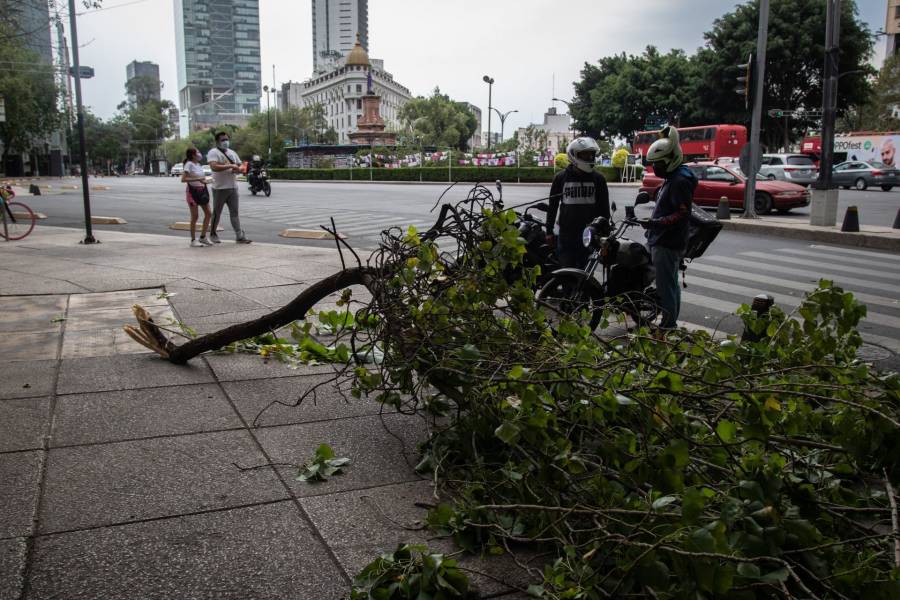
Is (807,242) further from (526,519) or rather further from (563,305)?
(526,519)

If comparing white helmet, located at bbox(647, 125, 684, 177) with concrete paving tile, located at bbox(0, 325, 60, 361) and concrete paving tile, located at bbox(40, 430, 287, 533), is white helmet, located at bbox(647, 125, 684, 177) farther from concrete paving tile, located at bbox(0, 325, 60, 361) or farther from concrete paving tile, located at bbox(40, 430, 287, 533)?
concrete paving tile, located at bbox(0, 325, 60, 361)

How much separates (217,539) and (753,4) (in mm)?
57280

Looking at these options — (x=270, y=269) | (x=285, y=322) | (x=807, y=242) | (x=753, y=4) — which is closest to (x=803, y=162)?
(x=753, y=4)

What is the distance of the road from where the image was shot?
831cm

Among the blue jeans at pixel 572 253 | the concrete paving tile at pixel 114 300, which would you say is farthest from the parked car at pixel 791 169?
the concrete paving tile at pixel 114 300

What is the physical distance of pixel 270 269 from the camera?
10.1m

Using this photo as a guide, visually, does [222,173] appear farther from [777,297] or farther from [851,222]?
[851,222]

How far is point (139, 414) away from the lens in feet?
14.0

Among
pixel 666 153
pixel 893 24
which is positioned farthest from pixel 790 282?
pixel 893 24

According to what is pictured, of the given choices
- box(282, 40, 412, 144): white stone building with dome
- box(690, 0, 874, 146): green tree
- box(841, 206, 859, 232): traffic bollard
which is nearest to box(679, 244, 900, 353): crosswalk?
box(841, 206, 859, 232): traffic bollard

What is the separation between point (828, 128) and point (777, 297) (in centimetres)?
989

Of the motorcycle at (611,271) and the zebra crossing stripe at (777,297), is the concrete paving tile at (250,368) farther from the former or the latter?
the zebra crossing stripe at (777,297)

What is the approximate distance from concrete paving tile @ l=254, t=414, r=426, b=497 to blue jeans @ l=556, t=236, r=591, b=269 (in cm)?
335

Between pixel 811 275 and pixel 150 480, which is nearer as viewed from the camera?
pixel 150 480
